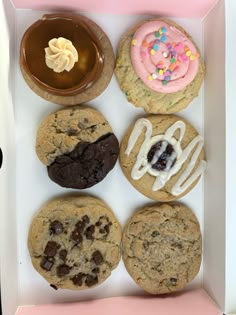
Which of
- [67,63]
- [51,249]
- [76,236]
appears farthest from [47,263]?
[67,63]

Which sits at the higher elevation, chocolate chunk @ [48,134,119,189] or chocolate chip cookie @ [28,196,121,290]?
chocolate chunk @ [48,134,119,189]

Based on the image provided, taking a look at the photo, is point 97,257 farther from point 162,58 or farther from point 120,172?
point 162,58

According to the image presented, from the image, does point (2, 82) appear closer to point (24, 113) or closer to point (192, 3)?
point (24, 113)

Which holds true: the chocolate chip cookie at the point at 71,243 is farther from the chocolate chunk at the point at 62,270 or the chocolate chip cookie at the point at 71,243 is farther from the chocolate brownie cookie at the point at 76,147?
the chocolate brownie cookie at the point at 76,147

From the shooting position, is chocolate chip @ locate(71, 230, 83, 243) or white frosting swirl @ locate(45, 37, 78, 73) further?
chocolate chip @ locate(71, 230, 83, 243)

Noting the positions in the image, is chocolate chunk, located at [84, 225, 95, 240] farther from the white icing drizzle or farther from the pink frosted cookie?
the pink frosted cookie

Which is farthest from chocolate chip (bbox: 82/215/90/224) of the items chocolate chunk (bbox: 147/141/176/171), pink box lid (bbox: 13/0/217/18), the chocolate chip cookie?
pink box lid (bbox: 13/0/217/18)
